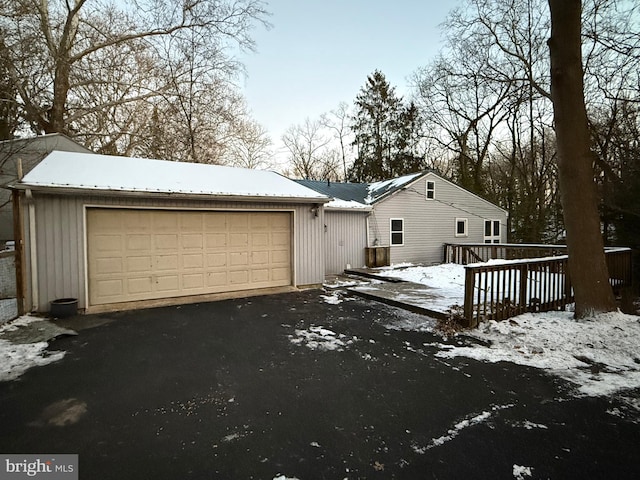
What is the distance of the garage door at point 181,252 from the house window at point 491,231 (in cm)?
1219

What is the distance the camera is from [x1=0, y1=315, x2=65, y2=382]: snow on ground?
3.75m

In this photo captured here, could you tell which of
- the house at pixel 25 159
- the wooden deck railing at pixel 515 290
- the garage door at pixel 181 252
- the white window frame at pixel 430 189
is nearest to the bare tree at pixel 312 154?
the white window frame at pixel 430 189

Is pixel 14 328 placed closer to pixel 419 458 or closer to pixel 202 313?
pixel 202 313

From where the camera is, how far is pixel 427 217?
575 inches

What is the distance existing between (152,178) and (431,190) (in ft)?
38.2

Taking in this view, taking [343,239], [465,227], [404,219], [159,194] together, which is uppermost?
[159,194]

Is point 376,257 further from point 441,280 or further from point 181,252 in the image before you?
point 181,252

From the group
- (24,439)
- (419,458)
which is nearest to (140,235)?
(24,439)

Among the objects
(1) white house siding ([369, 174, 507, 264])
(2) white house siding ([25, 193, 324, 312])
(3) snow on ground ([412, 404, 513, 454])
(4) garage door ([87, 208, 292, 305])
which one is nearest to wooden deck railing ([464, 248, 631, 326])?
(3) snow on ground ([412, 404, 513, 454])

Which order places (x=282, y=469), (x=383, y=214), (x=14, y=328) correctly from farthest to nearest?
1. (x=383, y=214)
2. (x=14, y=328)
3. (x=282, y=469)

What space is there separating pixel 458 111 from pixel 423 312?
18722mm

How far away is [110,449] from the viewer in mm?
2367

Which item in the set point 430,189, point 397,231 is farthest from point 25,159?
point 430,189

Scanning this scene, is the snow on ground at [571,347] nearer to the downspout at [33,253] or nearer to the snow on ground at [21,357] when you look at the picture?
the snow on ground at [21,357]
